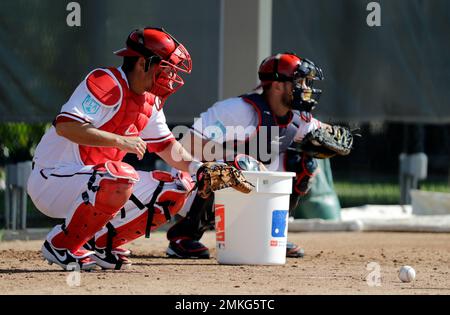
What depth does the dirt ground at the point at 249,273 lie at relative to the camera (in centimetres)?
551

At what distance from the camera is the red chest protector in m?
6.17

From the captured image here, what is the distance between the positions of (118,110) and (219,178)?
0.75 meters

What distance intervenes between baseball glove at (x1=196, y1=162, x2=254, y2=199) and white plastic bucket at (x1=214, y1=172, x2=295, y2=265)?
0.31 m

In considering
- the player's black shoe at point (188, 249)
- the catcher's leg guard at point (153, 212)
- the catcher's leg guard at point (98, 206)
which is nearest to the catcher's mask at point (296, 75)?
the player's black shoe at point (188, 249)

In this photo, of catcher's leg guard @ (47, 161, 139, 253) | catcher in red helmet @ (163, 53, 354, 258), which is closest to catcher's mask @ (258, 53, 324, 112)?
catcher in red helmet @ (163, 53, 354, 258)

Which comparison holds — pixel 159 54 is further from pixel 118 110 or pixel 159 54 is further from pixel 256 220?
pixel 256 220

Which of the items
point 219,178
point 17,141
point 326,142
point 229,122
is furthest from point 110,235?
point 17,141

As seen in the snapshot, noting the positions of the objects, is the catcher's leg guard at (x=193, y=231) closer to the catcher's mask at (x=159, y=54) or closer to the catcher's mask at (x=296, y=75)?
the catcher's mask at (x=296, y=75)

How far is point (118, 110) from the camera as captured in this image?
20.6 feet

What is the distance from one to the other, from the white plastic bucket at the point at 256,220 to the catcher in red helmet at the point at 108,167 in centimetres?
36

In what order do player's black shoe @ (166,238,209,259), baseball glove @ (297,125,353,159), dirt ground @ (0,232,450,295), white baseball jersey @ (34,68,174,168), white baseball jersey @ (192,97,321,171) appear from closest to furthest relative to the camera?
dirt ground @ (0,232,450,295), white baseball jersey @ (34,68,174,168), white baseball jersey @ (192,97,321,171), player's black shoe @ (166,238,209,259), baseball glove @ (297,125,353,159)

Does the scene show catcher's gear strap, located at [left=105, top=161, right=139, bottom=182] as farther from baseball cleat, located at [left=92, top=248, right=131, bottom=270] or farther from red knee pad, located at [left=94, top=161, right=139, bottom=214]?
baseball cleat, located at [left=92, top=248, right=131, bottom=270]

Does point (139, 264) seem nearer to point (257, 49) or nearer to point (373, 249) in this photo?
point (373, 249)
